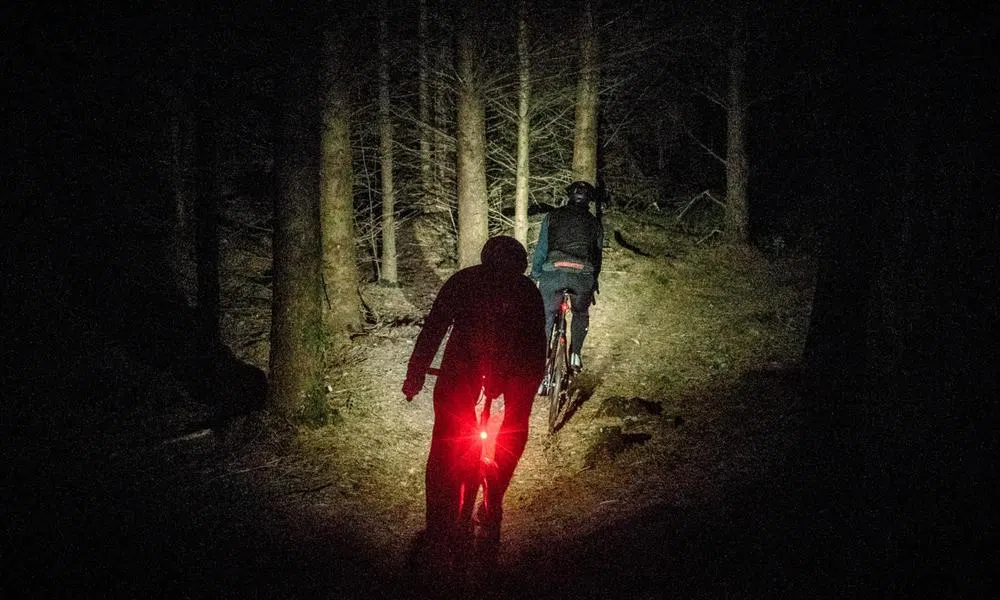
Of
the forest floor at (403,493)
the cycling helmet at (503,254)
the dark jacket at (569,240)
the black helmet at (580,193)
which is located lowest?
the forest floor at (403,493)

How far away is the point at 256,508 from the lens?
4797 millimetres

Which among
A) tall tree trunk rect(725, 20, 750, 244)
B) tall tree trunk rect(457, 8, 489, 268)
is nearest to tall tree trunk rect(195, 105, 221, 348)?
tall tree trunk rect(457, 8, 489, 268)

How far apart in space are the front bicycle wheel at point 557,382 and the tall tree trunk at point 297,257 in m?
2.47

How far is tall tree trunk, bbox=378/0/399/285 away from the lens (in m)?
9.37

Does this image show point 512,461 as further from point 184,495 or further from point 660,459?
point 184,495

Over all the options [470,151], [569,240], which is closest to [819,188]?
[470,151]

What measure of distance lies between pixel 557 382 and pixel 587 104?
5.46m

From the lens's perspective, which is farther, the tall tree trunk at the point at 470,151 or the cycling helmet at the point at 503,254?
the tall tree trunk at the point at 470,151

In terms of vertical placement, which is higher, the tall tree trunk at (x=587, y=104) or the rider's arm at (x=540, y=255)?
the tall tree trunk at (x=587, y=104)

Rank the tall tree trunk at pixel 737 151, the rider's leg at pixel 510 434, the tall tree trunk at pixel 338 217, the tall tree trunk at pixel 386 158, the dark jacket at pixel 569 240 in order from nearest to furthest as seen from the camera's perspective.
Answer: the rider's leg at pixel 510 434, the dark jacket at pixel 569 240, the tall tree trunk at pixel 338 217, the tall tree trunk at pixel 386 158, the tall tree trunk at pixel 737 151

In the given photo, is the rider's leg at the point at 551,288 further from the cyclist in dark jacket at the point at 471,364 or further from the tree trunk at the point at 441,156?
the tree trunk at the point at 441,156

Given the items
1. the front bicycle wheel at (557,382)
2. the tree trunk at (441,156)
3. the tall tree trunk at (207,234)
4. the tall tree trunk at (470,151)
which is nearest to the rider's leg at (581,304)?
the front bicycle wheel at (557,382)

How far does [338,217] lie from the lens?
878 cm

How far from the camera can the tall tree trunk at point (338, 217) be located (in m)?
8.44
